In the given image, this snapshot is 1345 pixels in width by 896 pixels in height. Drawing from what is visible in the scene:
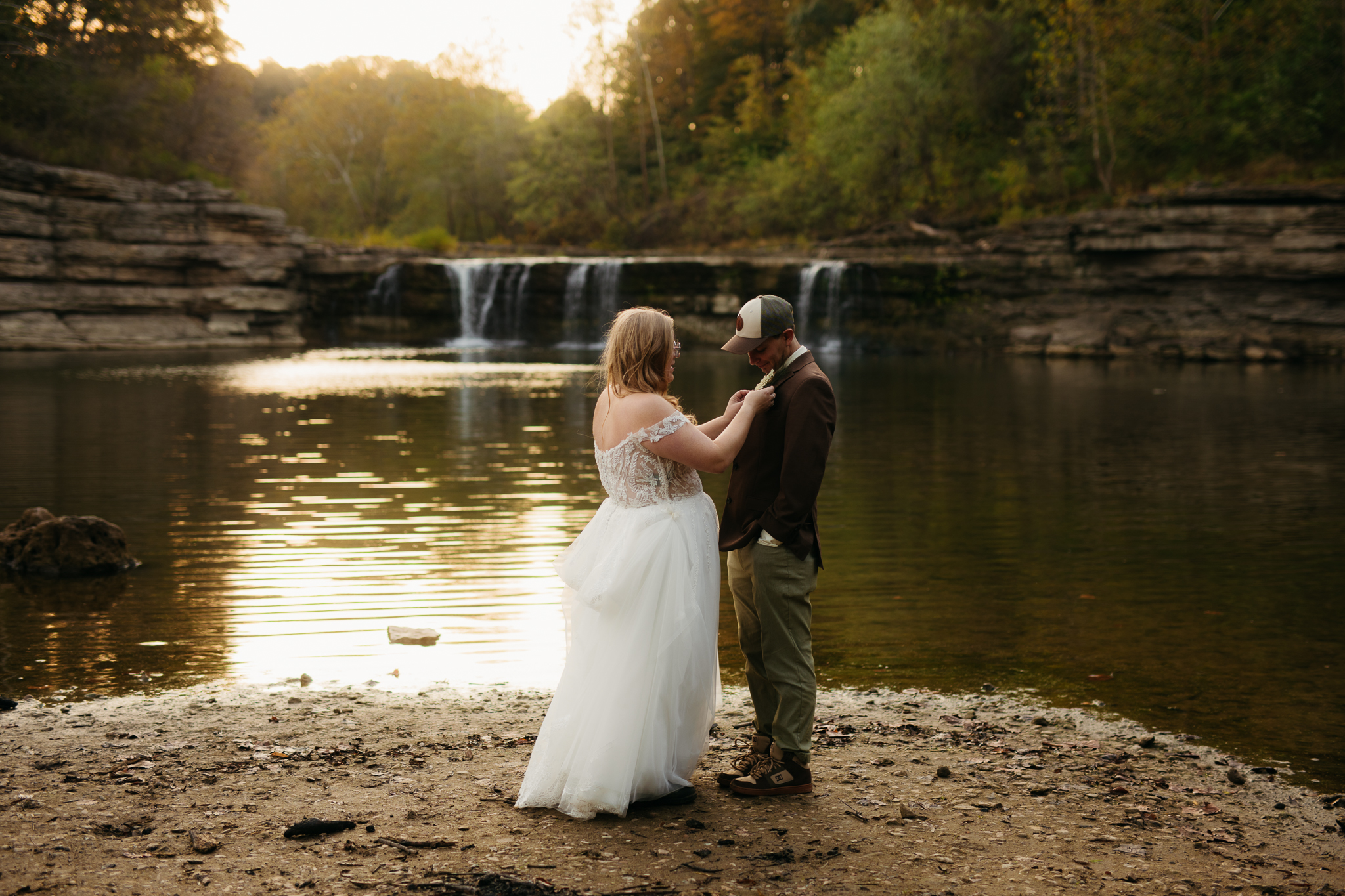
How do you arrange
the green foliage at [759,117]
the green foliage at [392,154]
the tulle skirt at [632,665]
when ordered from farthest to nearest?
the green foliage at [392,154] < the green foliage at [759,117] < the tulle skirt at [632,665]

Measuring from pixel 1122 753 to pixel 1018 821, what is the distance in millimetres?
1056

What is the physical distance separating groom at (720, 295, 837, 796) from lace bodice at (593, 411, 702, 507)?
21cm

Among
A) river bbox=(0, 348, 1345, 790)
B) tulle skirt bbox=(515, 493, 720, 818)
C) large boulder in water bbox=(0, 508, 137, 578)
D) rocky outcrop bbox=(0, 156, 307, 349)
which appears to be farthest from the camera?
rocky outcrop bbox=(0, 156, 307, 349)

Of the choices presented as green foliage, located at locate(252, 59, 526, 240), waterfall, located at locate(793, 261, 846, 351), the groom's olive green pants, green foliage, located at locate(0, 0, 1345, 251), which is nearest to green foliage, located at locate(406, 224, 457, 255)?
green foliage, located at locate(0, 0, 1345, 251)

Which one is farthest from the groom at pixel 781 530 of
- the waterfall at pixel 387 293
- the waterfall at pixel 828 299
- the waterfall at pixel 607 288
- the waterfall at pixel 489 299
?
the waterfall at pixel 387 293

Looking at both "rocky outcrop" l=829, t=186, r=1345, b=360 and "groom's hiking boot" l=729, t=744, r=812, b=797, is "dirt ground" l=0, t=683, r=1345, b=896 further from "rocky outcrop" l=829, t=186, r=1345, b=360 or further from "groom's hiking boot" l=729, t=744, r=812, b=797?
"rocky outcrop" l=829, t=186, r=1345, b=360

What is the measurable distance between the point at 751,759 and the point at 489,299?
127ft

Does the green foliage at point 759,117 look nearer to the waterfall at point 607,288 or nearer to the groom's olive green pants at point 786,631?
the waterfall at point 607,288

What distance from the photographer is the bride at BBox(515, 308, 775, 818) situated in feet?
12.9

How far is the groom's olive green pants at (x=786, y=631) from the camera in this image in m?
4.10

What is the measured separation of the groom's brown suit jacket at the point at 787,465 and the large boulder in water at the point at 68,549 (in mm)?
5969

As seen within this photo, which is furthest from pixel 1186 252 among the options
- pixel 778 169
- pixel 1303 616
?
pixel 1303 616

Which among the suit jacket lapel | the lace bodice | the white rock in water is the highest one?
the suit jacket lapel

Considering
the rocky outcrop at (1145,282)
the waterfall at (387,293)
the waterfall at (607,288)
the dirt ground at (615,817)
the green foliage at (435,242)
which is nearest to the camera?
the dirt ground at (615,817)
